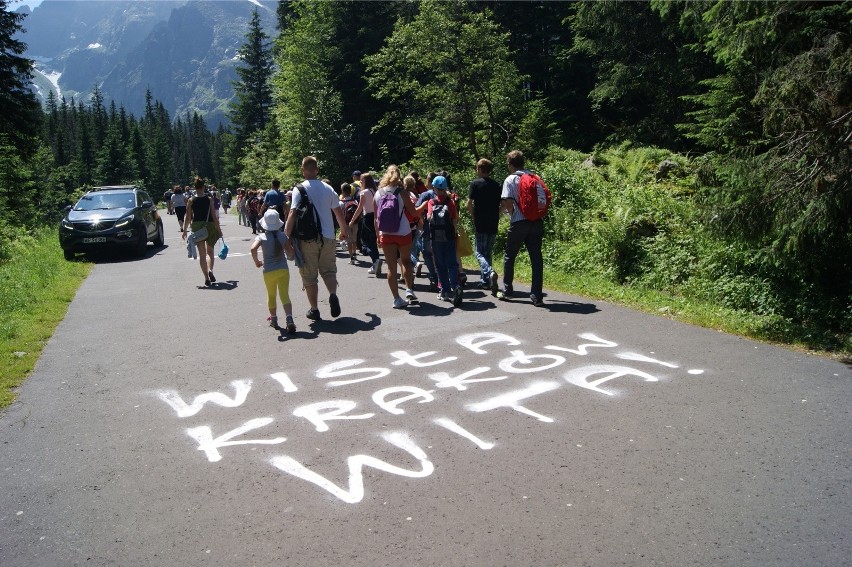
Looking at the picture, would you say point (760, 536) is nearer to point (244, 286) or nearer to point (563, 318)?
point (563, 318)

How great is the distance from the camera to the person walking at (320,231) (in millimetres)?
8922

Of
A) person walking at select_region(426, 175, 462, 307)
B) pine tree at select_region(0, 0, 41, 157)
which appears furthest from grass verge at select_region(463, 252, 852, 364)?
pine tree at select_region(0, 0, 41, 157)

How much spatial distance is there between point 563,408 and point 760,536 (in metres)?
2.12

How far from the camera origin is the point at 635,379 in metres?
6.34

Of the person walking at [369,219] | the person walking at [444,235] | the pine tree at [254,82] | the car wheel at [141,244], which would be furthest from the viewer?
the pine tree at [254,82]

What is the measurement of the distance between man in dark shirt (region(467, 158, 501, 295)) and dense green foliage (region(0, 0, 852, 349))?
93.0 inches

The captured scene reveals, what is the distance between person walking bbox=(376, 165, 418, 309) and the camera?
9625 mm

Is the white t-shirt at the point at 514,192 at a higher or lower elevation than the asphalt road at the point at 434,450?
higher

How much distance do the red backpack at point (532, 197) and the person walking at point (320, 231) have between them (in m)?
2.48

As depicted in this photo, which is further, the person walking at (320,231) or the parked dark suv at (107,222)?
the parked dark suv at (107,222)

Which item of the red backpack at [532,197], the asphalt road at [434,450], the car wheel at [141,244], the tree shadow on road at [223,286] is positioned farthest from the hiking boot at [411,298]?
the car wheel at [141,244]

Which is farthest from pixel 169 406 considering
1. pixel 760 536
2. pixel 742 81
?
pixel 742 81

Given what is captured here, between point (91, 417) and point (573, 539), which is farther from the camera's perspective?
point (91, 417)

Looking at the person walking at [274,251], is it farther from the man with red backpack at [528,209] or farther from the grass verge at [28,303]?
the man with red backpack at [528,209]
